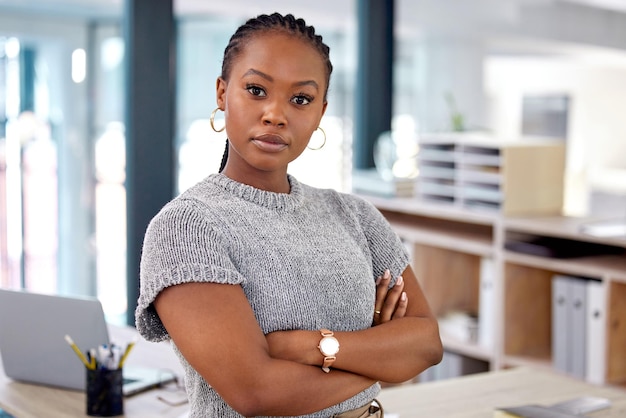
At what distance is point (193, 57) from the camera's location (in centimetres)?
703

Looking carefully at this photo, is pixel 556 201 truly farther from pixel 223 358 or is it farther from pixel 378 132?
pixel 223 358

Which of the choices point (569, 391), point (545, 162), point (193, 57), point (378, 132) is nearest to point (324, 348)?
point (569, 391)

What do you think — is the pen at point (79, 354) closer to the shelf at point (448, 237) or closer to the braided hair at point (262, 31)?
the braided hair at point (262, 31)

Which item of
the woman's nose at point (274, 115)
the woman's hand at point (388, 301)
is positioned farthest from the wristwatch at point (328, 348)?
the woman's nose at point (274, 115)

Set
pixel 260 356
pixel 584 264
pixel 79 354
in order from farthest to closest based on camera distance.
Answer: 1. pixel 584 264
2. pixel 79 354
3. pixel 260 356

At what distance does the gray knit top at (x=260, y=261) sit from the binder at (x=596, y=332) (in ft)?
5.77

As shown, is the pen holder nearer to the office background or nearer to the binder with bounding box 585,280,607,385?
the binder with bounding box 585,280,607,385

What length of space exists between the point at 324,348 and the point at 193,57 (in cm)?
584

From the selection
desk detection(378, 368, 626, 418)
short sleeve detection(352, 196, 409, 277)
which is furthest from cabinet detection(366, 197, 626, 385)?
short sleeve detection(352, 196, 409, 277)

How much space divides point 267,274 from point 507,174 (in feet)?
6.94

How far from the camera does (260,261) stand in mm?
1434

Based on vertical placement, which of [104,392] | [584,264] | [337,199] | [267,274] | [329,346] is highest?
[337,199]

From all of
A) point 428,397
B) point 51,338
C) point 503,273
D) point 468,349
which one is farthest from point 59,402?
point 468,349

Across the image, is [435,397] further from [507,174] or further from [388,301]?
[507,174]
